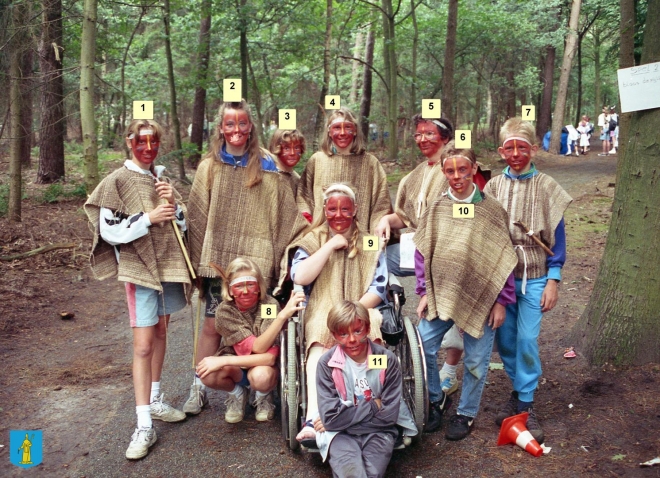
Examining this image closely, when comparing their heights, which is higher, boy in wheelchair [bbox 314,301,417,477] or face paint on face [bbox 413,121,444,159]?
face paint on face [bbox 413,121,444,159]

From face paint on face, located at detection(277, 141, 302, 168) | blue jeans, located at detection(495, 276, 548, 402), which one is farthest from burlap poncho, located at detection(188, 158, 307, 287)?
blue jeans, located at detection(495, 276, 548, 402)

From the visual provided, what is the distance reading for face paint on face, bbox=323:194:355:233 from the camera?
3.54 meters

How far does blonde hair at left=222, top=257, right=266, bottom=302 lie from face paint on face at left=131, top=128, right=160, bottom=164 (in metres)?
0.82

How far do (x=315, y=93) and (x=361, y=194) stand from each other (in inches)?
703

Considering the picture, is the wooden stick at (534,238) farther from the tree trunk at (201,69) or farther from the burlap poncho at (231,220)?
the tree trunk at (201,69)

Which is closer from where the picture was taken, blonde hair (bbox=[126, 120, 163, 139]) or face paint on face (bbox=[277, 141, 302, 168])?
blonde hair (bbox=[126, 120, 163, 139])

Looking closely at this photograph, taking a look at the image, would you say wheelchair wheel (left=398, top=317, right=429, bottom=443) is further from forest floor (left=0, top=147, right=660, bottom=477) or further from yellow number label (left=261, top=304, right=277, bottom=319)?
yellow number label (left=261, top=304, right=277, bottom=319)

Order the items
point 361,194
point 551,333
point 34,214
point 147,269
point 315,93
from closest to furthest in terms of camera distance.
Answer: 1. point 147,269
2. point 361,194
3. point 551,333
4. point 34,214
5. point 315,93

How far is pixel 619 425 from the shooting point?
340cm

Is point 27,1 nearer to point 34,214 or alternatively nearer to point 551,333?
point 34,214

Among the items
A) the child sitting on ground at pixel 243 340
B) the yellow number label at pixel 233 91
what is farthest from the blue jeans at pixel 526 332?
the yellow number label at pixel 233 91

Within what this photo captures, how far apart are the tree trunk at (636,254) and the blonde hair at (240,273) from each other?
2357 millimetres

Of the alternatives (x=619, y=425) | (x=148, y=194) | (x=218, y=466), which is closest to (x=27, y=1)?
(x=148, y=194)

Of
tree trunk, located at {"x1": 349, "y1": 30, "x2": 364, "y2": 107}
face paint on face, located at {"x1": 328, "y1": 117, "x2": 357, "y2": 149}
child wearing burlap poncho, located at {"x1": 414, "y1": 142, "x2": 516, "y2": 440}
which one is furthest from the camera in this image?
tree trunk, located at {"x1": 349, "y1": 30, "x2": 364, "y2": 107}
